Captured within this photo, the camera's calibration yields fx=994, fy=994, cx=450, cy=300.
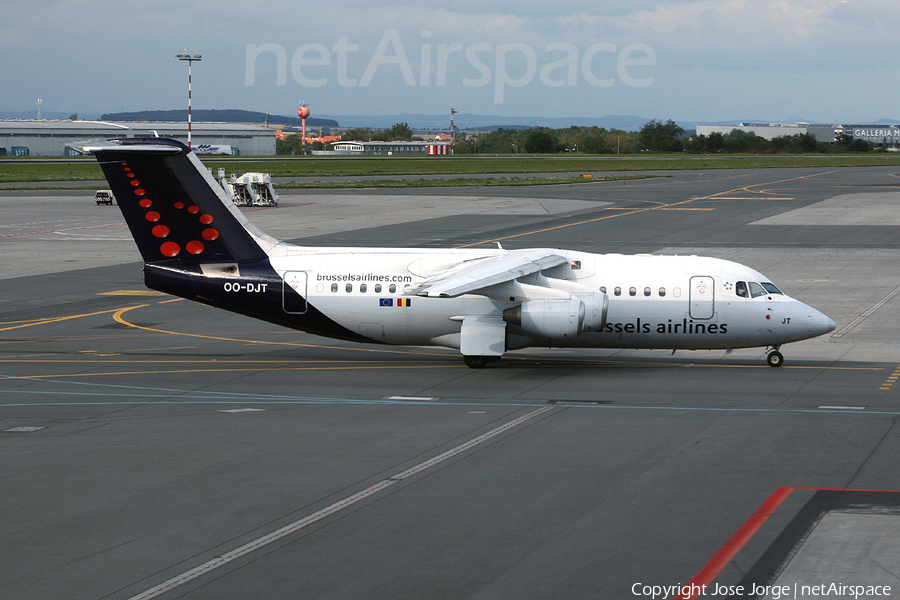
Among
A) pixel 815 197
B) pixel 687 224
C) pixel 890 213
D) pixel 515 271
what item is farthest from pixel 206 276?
pixel 815 197

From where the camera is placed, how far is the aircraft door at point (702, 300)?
3000cm

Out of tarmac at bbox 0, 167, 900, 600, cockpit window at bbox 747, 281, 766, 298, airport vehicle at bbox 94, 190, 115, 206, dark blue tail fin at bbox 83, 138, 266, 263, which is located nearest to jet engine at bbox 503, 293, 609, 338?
tarmac at bbox 0, 167, 900, 600

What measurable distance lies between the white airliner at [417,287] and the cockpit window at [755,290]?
0.03 metres

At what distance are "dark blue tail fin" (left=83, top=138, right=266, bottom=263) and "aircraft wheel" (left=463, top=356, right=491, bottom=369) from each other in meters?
7.24

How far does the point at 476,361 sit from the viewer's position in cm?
3050

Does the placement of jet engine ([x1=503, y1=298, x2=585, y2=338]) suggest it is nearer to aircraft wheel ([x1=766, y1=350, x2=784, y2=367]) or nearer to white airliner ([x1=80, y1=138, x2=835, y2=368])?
white airliner ([x1=80, y1=138, x2=835, y2=368])

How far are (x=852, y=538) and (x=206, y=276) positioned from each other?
2107 cm

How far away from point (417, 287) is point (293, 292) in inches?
155

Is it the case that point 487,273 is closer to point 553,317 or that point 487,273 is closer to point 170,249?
point 553,317

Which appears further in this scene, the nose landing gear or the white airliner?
the nose landing gear

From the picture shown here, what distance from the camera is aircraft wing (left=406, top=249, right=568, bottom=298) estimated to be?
26.3 m

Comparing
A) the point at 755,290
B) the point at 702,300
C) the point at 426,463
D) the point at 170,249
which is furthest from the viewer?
the point at 170,249

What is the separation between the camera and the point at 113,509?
17094 mm

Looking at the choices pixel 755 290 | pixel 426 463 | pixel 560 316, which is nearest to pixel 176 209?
pixel 560 316
